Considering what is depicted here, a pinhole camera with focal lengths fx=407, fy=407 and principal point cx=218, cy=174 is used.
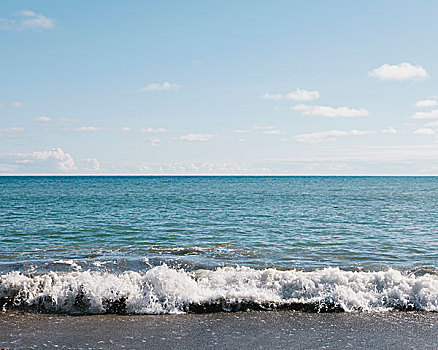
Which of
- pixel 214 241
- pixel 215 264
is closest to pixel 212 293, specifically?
pixel 215 264

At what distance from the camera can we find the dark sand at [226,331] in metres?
7.43

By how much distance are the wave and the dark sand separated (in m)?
0.39

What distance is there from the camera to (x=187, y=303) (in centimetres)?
955

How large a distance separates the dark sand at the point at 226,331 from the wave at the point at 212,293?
39cm

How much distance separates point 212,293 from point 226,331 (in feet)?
5.86

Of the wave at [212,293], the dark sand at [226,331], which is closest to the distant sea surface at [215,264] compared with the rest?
the wave at [212,293]

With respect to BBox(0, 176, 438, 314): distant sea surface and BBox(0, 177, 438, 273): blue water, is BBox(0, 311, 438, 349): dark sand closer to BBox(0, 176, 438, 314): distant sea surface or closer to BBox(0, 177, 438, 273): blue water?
BBox(0, 176, 438, 314): distant sea surface

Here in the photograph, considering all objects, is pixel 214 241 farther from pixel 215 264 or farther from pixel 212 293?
pixel 212 293

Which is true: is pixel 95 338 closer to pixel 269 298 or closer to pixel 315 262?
pixel 269 298

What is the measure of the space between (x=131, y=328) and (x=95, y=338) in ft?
2.63

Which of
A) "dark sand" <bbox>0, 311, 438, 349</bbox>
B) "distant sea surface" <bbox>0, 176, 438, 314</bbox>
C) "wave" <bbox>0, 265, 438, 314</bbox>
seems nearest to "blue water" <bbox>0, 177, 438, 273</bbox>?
"distant sea surface" <bbox>0, 176, 438, 314</bbox>

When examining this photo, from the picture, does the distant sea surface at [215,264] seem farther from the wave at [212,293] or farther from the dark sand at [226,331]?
the dark sand at [226,331]

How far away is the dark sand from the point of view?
7434mm

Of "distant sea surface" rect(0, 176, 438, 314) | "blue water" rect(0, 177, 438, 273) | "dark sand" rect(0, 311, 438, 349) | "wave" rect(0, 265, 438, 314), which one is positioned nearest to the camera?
"dark sand" rect(0, 311, 438, 349)
